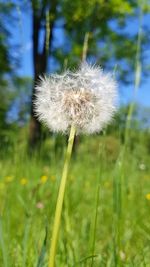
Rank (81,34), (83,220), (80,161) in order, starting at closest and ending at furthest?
(83,220)
(80,161)
(81,34)

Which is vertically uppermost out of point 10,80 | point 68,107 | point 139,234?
point 10,80

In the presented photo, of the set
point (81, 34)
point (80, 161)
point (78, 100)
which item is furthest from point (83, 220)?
point (81, 34)

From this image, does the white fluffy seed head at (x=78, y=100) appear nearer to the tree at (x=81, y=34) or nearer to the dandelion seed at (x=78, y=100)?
the dandelion seed at (x=78, y=100)

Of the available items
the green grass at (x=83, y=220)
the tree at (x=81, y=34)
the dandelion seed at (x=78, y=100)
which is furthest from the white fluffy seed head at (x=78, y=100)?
the tree at (x=81, y=34)

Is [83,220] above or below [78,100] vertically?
below

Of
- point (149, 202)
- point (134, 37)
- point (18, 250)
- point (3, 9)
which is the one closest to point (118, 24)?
point (134, 37)

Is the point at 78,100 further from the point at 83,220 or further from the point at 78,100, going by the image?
the point at 83,220

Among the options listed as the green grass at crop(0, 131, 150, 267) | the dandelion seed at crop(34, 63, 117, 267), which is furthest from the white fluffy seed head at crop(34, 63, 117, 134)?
the green grass at crop(0, 131, 150, 267)

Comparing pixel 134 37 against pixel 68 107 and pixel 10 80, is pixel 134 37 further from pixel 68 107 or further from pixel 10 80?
pixel 68 107
